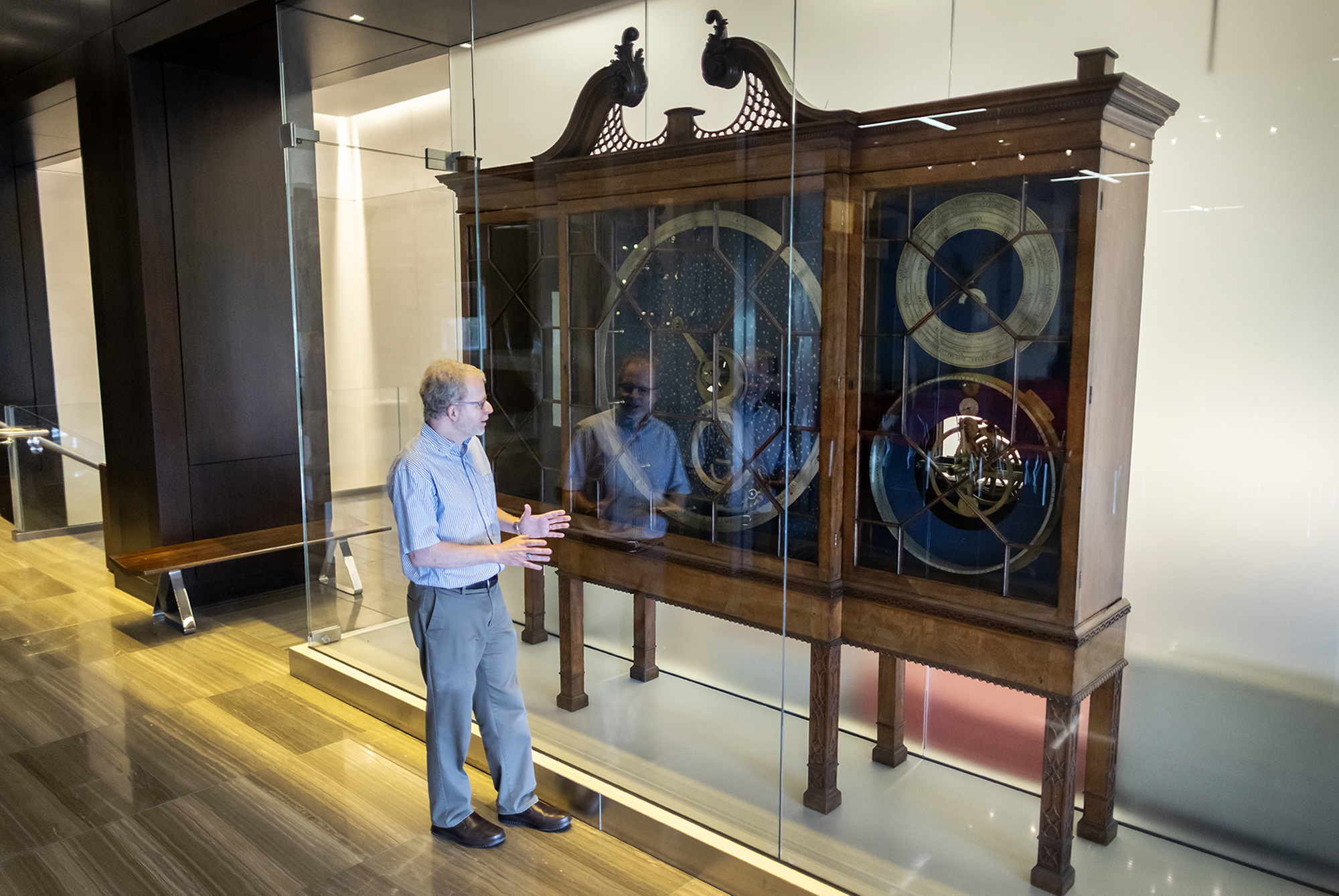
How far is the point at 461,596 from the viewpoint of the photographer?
99.0 inches

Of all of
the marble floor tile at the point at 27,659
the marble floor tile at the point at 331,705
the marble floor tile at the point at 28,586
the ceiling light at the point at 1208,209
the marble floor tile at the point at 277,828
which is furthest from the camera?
the marble floor tile at the point at 28,586

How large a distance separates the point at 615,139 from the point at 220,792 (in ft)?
7.55

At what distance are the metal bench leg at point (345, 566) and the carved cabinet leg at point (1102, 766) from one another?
9.06 ft

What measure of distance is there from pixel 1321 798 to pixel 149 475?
479 centimetres

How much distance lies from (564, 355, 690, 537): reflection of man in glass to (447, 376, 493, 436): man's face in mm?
298

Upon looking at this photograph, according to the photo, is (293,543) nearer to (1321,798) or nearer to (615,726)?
(615,726)

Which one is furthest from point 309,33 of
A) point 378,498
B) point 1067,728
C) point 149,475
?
point 1067,728

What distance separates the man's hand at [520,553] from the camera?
8.05 feet

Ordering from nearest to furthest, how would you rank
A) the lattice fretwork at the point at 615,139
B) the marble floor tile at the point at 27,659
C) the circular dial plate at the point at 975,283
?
the circular dial plate at the point at 975,283
the lattice fretwork at the point at 615,139
the marble floor tile at the point at 27,659

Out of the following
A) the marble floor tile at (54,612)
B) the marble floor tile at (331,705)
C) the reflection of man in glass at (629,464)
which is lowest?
the marble floor tile at (331,705)

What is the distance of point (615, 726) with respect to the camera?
2.73 meters

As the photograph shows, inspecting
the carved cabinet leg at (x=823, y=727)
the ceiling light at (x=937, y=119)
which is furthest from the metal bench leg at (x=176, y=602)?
the ceiling light at (x=937, y=119)

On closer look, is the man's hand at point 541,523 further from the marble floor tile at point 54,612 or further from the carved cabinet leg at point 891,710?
the marble floor tile at point 54,612

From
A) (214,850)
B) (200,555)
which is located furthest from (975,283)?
(200,555)
